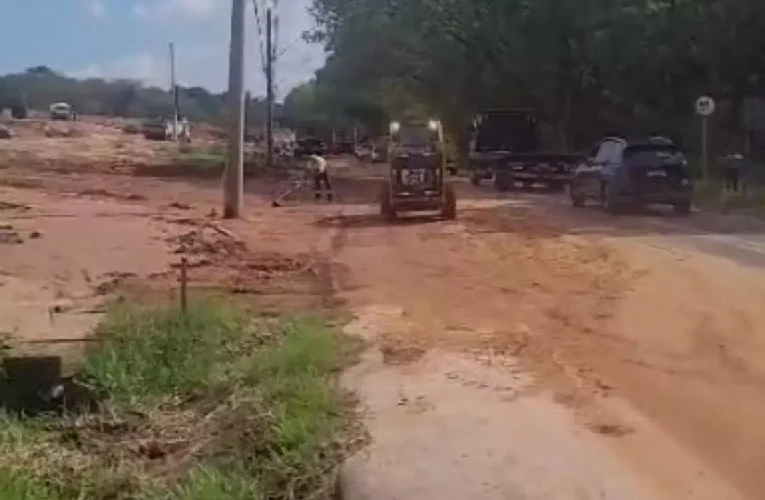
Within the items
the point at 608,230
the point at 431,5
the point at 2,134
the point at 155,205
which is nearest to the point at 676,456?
the point at 608,230

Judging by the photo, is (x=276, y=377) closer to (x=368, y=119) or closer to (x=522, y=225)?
(x=522, y=225)

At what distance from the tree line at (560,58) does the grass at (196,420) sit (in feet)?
95.0

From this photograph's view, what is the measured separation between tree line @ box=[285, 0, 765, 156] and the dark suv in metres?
9.90

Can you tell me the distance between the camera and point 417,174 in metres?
27.8

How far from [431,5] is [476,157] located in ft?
34.0

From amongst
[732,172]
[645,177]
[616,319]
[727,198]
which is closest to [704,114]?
[732,172]

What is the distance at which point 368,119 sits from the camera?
8112 cm

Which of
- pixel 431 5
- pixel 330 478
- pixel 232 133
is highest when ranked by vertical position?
pixel 431 5

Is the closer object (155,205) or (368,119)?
(155,205)

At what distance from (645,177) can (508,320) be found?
16.2 meters

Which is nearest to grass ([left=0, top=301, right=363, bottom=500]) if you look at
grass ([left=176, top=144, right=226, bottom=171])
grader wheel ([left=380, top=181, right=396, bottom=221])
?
grader wheel ([left=380, top=181, right=396, bottom=221])

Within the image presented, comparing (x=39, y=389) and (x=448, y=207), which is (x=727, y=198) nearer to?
(x=448, y=207)

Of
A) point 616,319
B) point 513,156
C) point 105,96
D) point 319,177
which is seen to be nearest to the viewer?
point 616,319

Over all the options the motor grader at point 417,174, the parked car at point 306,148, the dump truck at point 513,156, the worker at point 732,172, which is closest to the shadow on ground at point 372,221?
the motor grader at point 417,174
